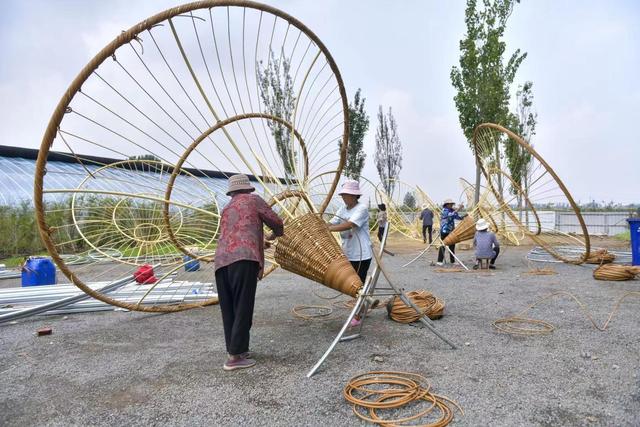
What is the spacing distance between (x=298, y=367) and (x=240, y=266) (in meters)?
0.79

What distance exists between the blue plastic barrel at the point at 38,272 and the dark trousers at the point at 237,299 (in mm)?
4735

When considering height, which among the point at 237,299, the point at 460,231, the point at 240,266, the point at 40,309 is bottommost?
the point at 40,309

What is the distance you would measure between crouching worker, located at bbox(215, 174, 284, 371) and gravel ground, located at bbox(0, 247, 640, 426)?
22cm

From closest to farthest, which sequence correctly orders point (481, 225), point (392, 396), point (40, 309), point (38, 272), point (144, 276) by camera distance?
point (392, 396) < point (40, 309) < point (144, 276) < point (38, 272) < point (481, 225)

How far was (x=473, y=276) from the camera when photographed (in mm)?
7207

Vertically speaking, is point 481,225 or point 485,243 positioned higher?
point 481,225

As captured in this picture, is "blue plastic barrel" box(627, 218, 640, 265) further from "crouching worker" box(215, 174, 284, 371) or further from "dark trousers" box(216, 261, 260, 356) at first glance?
"dark trousers" box(216, 261, 260, 356)

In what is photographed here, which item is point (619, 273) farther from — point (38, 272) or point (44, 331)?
point (38, 272)

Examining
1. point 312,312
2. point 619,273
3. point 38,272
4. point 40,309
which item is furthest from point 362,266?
point 38,272

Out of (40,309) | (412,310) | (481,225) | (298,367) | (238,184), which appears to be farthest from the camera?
(481,225)

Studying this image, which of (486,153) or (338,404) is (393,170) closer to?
(486,153)

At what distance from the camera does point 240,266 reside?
3.12 meters

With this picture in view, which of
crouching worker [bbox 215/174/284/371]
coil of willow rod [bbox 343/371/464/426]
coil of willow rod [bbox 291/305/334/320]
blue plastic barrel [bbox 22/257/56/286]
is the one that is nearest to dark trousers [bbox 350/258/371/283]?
coil of willow rod [bbox 291/305/334/320]

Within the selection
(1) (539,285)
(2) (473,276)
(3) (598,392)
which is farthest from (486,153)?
(3) (598,392)
